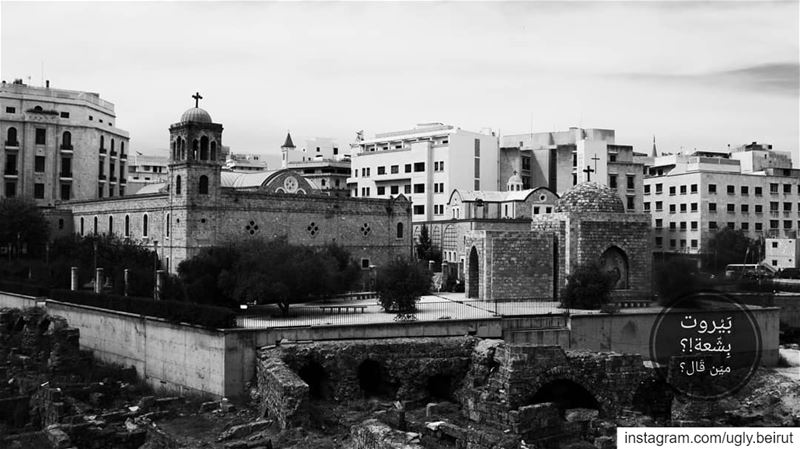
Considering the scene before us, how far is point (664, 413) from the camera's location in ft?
79.0

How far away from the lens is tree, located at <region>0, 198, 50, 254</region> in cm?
4706

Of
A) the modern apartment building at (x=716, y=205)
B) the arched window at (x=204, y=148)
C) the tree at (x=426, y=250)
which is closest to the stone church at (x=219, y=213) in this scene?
the arched window at (x=204, y=148)

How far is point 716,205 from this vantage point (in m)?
62.2

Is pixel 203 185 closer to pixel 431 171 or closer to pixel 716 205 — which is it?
pixel 431 171

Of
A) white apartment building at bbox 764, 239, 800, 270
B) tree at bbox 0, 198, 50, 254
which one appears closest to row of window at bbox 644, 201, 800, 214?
white apartment building at bbox 764, 239, 800, 270

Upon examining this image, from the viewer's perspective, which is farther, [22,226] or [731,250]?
[731,250]

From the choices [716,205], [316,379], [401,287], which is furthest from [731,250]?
[316,379]

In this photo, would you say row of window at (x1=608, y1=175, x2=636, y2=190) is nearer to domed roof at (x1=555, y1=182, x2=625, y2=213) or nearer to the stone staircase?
domed roof at (x1=555, y1=182, x2=625, y2=213)

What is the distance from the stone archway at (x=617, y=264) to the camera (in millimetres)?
34781

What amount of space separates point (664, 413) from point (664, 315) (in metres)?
6.44

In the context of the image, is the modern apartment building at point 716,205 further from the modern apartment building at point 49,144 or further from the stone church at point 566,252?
the modern apartment building at point 49,144

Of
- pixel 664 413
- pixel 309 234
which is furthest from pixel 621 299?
pixel 309 234

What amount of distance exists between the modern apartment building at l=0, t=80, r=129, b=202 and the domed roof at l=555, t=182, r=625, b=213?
36.7 metres

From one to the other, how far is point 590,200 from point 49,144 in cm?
3961
